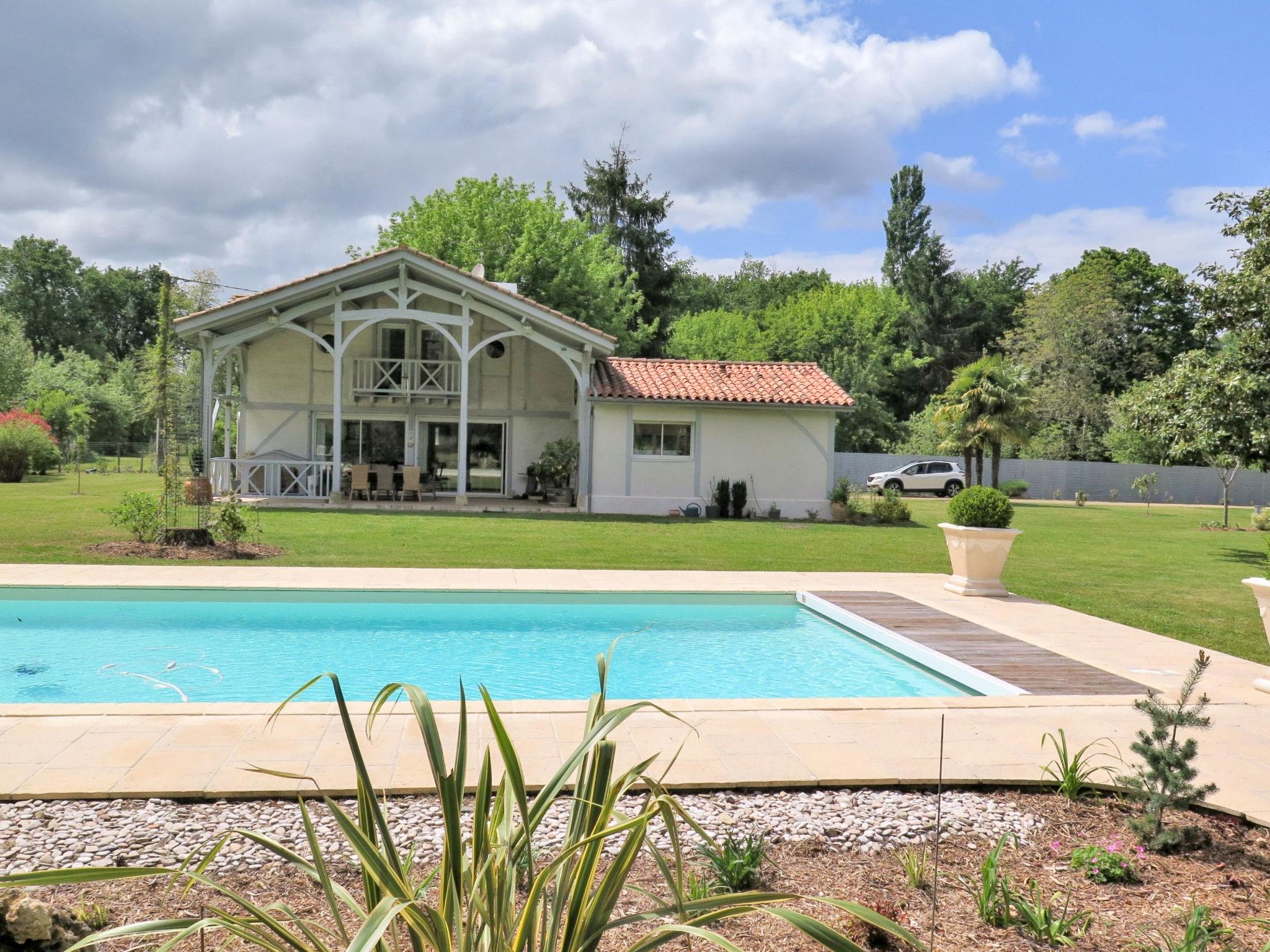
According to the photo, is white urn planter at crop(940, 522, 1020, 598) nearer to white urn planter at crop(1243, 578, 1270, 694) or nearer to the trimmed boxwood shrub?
the trimmed boxwood shrub

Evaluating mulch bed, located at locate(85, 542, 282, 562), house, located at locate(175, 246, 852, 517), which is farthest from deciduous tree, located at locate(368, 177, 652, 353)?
mulch bed, located at locate(85, 542, 282, 562)

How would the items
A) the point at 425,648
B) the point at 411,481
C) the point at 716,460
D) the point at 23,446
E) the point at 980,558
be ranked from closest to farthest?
the point at 425,648 < the point at 980,558 < the point at 411,481 < the point at 716,460 < the point at 23,446

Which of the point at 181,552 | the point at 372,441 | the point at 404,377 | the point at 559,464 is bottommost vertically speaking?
the point at 181,552

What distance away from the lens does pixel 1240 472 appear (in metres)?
37.1

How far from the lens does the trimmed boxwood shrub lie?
404 inches

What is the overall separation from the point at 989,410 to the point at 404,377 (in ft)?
62.4

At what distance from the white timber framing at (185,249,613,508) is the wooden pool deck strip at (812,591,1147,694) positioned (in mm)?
12063

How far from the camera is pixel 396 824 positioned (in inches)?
141

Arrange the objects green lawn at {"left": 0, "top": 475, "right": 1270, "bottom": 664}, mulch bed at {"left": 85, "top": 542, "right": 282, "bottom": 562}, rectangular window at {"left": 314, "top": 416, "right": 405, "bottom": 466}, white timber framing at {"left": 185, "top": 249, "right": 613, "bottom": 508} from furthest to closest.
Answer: rectangular window at {"left": 314, "top": 416, "right": 405, "bottom": 466} → white timber framing at {"left": 185, "top": 249, "right": 613, "bottom": 508} → mulch bed at {"left": 85, "top": 542, "right": 282, "bottom": 562} → green lawn at {"left": 0, "top": 475, "right": 1270, "bottom": 664}

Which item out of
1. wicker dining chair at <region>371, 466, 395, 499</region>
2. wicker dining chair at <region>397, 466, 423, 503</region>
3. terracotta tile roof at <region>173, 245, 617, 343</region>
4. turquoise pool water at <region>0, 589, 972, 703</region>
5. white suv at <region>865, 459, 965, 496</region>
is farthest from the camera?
white suv at <region>865, 459, 965, 496</region>

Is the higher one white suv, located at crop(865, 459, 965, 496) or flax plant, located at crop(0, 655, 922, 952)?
white suv, located at crop(865, 459, 965, 496)

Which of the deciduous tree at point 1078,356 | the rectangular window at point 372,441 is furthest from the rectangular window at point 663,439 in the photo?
the deciduous tree at point 1078,356

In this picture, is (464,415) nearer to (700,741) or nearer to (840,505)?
(840,505)

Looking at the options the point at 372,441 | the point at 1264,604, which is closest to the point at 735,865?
the point at 1264,604
